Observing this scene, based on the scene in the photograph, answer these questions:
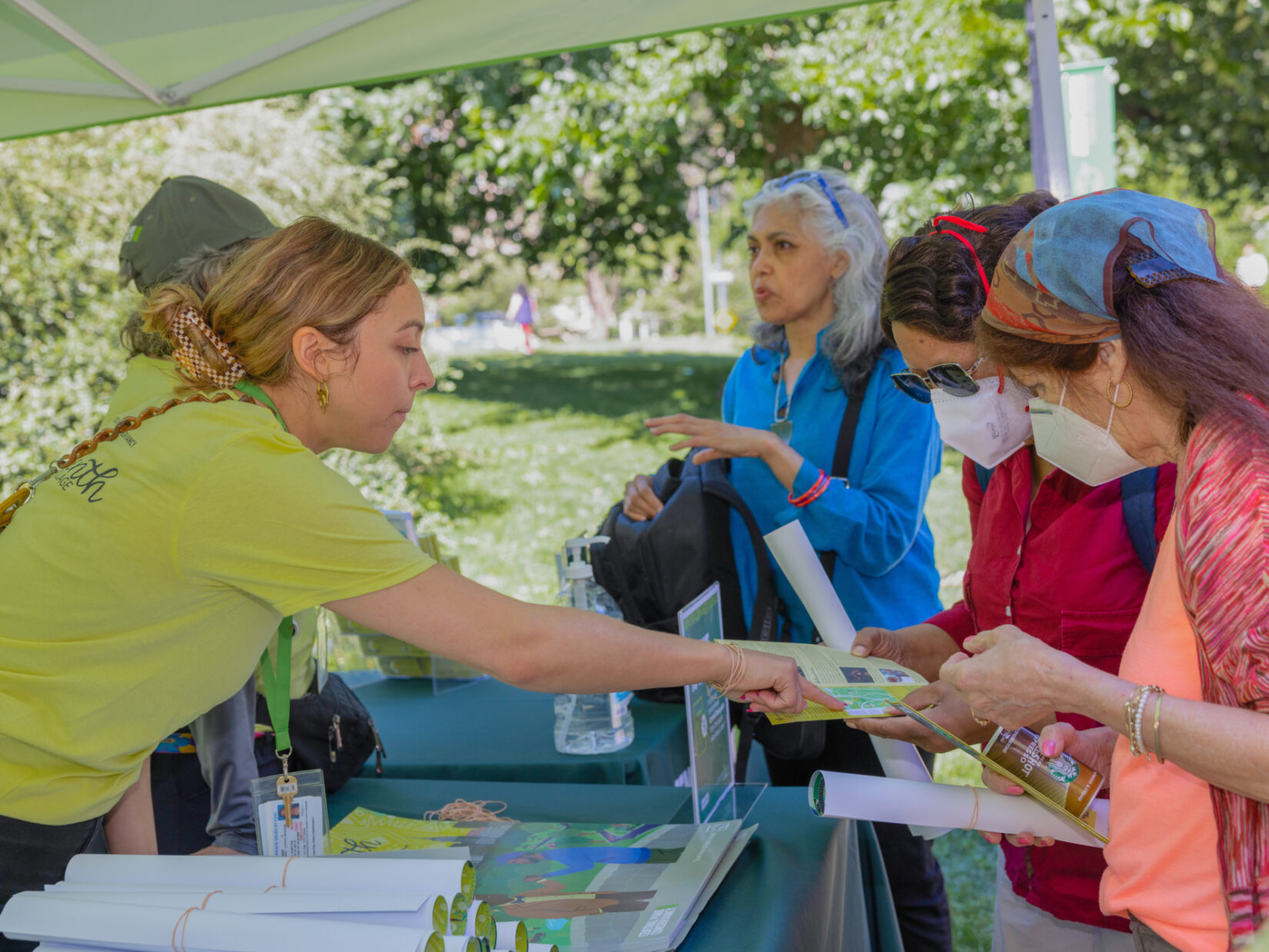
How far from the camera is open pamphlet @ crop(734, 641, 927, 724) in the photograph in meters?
1.40

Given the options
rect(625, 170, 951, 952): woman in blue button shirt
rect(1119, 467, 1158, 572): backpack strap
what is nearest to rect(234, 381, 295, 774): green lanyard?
rect(625, 170, 951, 952): woman in blue button shirt

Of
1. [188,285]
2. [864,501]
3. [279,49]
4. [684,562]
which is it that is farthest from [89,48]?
[864,501]

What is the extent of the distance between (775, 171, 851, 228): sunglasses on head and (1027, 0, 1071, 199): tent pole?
569 millimetres

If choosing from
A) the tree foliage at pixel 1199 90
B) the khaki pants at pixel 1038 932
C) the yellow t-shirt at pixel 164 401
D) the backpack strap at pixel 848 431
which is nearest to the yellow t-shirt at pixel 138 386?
the yellow t-shirt at pixel 164 401

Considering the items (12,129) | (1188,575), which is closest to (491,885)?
(1188,575)

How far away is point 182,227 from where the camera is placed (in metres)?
2.21

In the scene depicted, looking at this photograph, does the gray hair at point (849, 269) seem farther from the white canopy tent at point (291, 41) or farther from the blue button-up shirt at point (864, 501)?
the white canopy tent at point (291, 41)

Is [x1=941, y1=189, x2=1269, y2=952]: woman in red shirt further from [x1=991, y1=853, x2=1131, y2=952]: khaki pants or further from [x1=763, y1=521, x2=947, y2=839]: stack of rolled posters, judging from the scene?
[x1=763, y1=521, x2=947, y2=839]: stack of rolled posters

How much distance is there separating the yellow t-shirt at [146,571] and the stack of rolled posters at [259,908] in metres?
0.19

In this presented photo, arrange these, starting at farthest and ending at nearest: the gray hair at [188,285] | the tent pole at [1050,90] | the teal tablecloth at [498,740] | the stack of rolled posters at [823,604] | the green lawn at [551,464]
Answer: the green lawn at [551,464] → the tent pole at [1050,90] → the teal tablecloth at [498,740] → the stack of rolled posters at [823,604] → the gray hair at [188,285]

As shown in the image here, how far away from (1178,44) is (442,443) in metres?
6.21

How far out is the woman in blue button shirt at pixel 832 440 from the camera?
228 centimetres

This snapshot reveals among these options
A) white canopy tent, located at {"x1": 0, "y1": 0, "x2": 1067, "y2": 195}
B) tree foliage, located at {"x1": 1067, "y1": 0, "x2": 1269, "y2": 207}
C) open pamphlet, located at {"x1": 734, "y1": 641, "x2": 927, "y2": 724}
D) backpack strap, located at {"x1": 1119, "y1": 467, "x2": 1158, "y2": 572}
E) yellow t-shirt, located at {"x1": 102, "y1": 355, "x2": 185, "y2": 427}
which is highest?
tree foliage, located at {"x1": 1067, "y1": 0, "x2": 1269, "y2": 207}

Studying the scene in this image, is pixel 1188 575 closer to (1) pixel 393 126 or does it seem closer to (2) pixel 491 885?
(2) pixel 491 885
